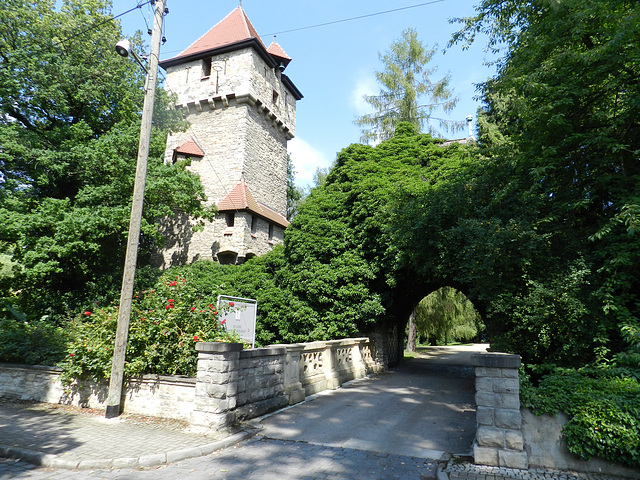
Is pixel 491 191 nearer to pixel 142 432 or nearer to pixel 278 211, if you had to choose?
pixel 142 432

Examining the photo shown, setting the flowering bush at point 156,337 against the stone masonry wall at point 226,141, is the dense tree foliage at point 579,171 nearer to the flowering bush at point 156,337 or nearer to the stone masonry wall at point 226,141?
the flowering bush at point 156,337

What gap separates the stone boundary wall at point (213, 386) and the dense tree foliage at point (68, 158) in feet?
26.3

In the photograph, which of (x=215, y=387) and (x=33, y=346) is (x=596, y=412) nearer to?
(x=215, y=387)

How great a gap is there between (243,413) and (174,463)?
1.76 metres

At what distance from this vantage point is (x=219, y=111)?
23406 millimetres

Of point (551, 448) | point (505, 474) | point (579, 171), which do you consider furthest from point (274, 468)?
point (579, 171)

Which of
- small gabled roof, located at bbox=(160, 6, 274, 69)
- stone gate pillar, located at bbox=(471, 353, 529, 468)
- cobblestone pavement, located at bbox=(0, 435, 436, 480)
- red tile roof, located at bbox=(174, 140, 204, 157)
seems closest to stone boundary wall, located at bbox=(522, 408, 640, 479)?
stone gate pillar, located at bbox=(471, 353, 529, 468)

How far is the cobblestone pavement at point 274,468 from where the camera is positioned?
4.59 meters

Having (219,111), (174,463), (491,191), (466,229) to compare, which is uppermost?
(219,111)

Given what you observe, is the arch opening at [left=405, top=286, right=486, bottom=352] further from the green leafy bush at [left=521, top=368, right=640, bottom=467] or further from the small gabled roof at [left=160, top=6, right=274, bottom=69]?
the small gabled roof at [left=160, top=6, right=274, bottom=69]

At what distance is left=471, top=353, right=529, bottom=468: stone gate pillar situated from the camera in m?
4.92

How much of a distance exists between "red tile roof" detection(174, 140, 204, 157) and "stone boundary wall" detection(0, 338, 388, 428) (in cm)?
1625

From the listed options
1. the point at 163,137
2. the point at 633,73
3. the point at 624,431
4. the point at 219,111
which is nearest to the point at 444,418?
the point at 624,431

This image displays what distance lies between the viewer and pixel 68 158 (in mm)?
16500
